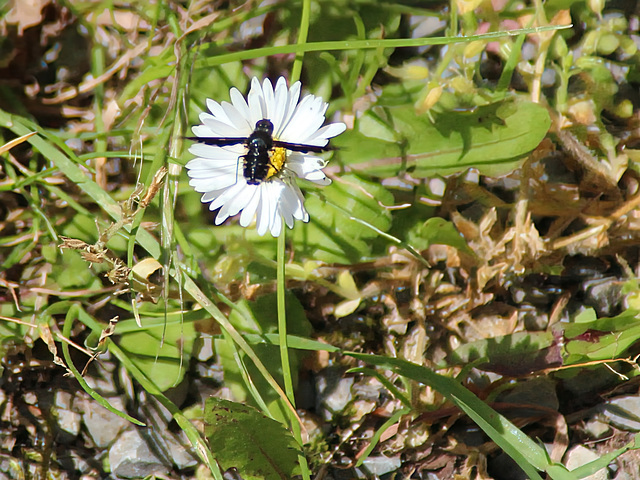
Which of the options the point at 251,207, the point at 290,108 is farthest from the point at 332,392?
the point at 290,108

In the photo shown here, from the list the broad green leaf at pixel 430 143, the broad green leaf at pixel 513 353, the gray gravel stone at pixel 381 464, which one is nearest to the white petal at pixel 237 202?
the broad green leaf at pixel 430 143

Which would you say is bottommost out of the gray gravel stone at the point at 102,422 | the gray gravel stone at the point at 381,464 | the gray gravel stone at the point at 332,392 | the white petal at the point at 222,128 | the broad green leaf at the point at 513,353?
the gray gravel stone at the point at 381,464

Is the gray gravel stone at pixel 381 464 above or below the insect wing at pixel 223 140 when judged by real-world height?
below

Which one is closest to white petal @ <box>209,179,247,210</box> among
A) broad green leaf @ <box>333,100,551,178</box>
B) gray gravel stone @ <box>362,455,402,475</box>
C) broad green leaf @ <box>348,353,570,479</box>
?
broad green leaf @ <box>333,100,551,178</box>

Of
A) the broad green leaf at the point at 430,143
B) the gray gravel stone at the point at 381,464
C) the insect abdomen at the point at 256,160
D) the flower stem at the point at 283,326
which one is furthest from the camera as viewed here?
the gray gravel stone at the point at 381,464

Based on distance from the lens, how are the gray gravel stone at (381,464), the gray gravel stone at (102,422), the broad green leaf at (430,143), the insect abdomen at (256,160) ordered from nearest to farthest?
the insect abdomen at (256,160) → the broad green leaf at (430,143) → the gray gravel stone at (381,464) → the gray gravel stone at (102,422)

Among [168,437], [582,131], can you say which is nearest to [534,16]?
[582,131]

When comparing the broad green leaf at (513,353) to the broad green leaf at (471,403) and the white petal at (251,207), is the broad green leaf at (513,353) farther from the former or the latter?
the white petal at (251,207)

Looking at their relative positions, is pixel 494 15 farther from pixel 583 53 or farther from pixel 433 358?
pixel 433 358
